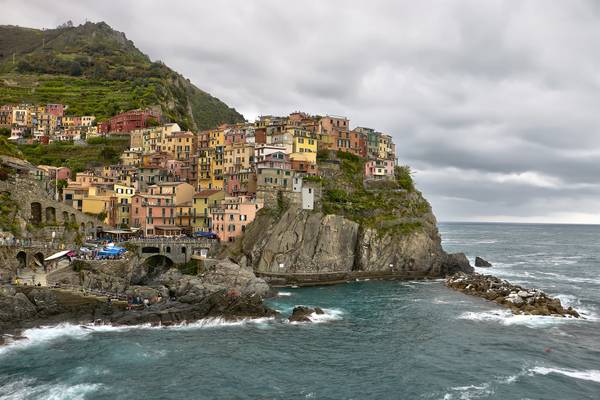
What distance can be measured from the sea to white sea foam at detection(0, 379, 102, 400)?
0.25 ft

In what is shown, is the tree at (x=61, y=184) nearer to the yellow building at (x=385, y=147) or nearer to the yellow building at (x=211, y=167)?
the yellow building at (x=211, y=167)

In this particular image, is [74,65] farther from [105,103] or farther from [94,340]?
[94,340]

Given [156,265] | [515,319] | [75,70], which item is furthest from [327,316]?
[75,70]

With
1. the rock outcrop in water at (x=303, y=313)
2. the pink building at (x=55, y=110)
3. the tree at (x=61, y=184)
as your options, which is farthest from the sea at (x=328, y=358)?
the pink building at (x=55, y=110)

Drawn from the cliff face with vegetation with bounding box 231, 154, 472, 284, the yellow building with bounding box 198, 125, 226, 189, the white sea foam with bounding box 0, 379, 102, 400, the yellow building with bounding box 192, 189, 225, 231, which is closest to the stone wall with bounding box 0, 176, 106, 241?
the yellow building with bounding box 192, 189, 225, 231

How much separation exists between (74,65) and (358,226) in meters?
153

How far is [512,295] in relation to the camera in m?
70.5

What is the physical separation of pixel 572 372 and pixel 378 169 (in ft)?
242

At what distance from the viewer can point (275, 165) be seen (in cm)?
9706

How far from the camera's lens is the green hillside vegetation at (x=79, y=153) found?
11808 cm

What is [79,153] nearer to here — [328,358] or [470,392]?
[328,358]

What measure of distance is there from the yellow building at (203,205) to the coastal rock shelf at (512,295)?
4574 cm

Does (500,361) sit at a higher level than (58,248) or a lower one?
lower

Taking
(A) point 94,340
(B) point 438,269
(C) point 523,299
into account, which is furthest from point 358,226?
(A) point 94,340
